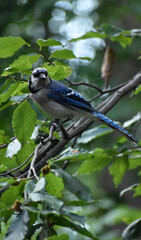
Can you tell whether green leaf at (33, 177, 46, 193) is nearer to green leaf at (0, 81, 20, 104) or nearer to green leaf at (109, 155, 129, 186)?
green leaf at (0, 81, 20, 104)

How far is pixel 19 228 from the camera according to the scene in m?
1.40

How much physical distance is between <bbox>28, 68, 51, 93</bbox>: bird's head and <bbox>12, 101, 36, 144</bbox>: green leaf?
29 centimetres

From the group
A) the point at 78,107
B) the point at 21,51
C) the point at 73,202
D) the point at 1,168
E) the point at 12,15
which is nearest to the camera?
the point at 73,202

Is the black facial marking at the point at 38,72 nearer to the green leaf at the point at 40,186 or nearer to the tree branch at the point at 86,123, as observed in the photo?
the tree branch at the point at 86,123

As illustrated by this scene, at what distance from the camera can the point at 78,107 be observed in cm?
274

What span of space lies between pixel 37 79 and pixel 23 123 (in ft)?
1.67

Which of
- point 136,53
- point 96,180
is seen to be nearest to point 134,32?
point 136,53

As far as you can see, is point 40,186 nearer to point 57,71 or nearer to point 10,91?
point 10,91

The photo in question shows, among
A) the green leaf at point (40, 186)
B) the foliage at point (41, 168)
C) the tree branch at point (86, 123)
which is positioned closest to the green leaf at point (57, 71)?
the foliage at point (41, 168)

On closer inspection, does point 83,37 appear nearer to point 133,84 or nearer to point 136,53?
point 133,84

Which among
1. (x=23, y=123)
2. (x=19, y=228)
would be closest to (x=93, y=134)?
(x=23, y=123)

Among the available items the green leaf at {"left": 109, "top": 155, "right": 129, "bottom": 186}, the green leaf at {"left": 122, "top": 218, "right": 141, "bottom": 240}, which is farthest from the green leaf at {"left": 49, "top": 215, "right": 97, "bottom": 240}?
the green leaf at {"left": 109, "top": 155, "right": 129, "bottom": 186}

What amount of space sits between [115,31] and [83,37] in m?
0.45

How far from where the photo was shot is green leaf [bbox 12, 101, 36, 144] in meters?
2.12
